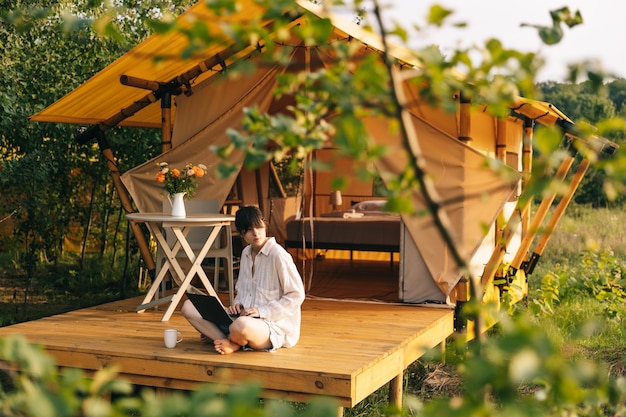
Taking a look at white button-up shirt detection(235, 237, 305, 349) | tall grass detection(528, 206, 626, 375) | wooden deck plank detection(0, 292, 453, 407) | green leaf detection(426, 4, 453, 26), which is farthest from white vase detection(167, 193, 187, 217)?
green leaf detection(426, 4, 453, 26)

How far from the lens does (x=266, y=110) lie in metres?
7.02

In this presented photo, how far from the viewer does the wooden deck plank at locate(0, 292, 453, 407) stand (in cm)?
436

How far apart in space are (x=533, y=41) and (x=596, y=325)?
53 centimetres

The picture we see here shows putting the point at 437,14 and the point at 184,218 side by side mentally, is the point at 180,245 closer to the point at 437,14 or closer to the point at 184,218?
the point at 184,218

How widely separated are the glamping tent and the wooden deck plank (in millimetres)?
524

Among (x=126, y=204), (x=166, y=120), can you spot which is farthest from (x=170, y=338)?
(x=166, y=120)

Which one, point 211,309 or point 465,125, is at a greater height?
point 465,125

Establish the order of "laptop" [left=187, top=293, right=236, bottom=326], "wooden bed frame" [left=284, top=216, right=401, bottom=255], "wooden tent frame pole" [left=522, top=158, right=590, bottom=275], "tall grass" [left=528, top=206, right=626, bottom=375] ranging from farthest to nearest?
"wooden bed frame" [left=284, top=216, right=401, bottom=255] < "wooden tent frame pole" [left=522, top=158, right=590, bottom=275] < "tall grass" [left=528, top=206, right=626, bottom=375] < "laptop" [left=187, top=293, right=236, bottom=326]

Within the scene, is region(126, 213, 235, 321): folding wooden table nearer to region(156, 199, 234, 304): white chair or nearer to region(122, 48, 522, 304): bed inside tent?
region(156, 199, 234, 304): white chair

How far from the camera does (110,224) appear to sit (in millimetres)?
10055

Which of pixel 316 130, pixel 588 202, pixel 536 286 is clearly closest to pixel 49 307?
pixel 536 286

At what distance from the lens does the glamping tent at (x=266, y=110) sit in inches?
241

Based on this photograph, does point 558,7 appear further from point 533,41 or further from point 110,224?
point 110,224

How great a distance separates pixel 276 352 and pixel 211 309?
43 cm
